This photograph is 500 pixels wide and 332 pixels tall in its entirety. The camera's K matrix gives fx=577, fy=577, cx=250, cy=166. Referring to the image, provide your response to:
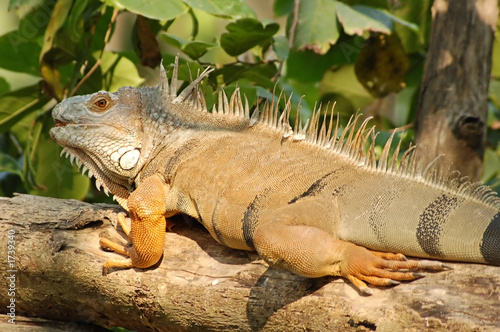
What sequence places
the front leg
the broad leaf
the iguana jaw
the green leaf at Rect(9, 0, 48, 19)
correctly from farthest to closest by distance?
1. the broad leaf
2. the green leaf at Rect(9, 0, 48, 19)
3. the iguana jaw
4. the front leg

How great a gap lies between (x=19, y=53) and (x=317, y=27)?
3010 millimetres

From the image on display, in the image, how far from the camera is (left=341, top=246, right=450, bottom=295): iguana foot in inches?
116

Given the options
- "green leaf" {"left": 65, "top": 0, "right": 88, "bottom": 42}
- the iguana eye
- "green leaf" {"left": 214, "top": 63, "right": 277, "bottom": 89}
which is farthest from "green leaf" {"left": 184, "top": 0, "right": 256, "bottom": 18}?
the iguana eye

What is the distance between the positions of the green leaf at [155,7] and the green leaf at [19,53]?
153 centimetres

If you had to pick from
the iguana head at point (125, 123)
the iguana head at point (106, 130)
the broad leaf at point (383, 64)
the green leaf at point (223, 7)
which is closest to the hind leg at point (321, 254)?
the iguana head at point (125, 123)

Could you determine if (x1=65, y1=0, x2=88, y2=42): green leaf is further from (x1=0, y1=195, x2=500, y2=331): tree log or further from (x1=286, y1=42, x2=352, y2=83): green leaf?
(x1=286, y1=42, x2=352, y2=83): green leaf

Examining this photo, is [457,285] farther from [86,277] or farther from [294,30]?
[294,30]

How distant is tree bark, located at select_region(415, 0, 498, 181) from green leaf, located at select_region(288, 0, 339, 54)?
1.01 metres

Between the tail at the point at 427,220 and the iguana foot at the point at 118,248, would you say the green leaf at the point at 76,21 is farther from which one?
the tail at the point at 427,220

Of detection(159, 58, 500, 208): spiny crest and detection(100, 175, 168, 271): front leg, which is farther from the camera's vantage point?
detection(100, 175, 168, 271): front leg

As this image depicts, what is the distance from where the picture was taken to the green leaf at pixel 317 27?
577 centimetres

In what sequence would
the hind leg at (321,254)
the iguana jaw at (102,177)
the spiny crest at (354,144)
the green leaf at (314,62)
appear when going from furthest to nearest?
the green leaf at (314,62) < the iguana jaw at (102,177) < the spiny crest at (354,144) < the hind leg at (321,254)

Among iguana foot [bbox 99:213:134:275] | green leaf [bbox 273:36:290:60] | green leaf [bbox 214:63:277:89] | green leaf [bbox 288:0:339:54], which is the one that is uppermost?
green leaf [bbox 288:0:339:54]

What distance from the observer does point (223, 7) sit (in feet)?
16.4
